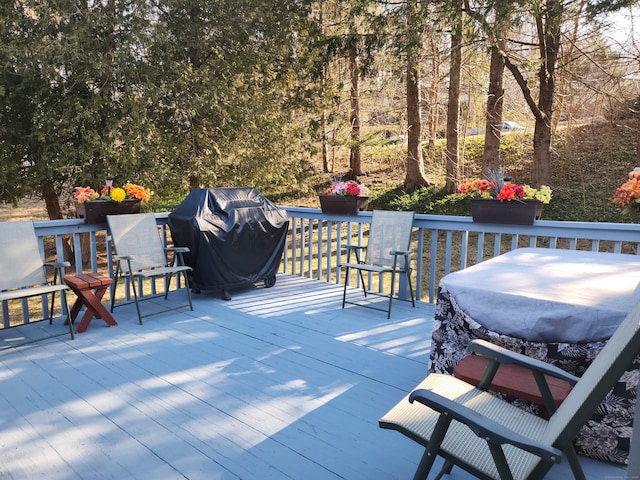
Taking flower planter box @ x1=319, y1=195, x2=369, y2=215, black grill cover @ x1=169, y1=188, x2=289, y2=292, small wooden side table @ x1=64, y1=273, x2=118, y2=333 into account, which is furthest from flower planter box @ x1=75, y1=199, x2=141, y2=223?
flower planter box @ x1=319, y1=195, x2=369, y2=215

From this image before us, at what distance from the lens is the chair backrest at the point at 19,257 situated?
3.61 metres

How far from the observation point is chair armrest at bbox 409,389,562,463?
1.24 metres

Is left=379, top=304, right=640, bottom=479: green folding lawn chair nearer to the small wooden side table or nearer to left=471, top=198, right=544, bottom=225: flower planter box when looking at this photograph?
left=471, top=198, right=544, bottom=225: flower planter box

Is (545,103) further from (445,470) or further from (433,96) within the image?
(445,470)

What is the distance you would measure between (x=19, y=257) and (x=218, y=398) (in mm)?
2221

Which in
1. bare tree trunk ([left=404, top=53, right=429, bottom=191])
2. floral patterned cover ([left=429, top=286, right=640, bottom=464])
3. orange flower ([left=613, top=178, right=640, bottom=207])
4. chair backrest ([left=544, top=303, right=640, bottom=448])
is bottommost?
floral patterned cover ([left=429, top=286, right=640, bottom=464])

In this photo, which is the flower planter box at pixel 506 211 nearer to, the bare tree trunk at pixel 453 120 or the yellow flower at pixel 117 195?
the yellow flower at pixel 117 195

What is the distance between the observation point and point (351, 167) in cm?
1464

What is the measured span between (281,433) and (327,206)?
3.20 m

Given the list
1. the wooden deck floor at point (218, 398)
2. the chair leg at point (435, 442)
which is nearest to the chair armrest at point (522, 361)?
the chair leg at point (435, 442)

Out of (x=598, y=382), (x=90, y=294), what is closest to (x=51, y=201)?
(x=90, y=294)

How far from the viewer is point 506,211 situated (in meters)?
3.83

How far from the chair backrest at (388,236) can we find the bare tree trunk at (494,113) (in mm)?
6436

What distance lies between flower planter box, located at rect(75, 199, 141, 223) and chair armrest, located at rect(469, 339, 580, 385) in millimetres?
3698
